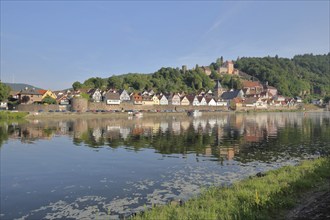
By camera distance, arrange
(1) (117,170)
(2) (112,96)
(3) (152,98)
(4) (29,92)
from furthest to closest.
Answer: (3) (152,98), (2) (112,96), (4) (29,92), (1) (117,170)

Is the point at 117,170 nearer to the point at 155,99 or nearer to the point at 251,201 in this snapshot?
the point at 251,201

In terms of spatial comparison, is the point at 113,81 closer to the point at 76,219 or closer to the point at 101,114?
the point at 101,114

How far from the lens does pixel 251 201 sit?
1270 centimetres

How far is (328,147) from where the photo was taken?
33.8 metres

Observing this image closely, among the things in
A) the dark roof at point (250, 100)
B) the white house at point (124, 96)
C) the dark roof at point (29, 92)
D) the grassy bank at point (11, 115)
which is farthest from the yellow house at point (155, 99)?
the grassy bank at point (11, 115)

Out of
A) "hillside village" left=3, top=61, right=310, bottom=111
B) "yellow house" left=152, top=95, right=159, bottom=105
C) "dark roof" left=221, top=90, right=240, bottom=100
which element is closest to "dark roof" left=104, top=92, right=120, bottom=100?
"hillside village" left=3, top=61, right=310, bottom=111

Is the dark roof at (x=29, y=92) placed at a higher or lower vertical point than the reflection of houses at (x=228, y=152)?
higher

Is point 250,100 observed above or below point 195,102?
above

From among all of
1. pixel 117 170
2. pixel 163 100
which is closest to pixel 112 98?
pixel 163 100

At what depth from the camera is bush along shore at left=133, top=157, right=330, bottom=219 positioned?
37.3 ft

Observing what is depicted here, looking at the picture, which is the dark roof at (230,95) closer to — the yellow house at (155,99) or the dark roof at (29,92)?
the yellow house at (155,99)

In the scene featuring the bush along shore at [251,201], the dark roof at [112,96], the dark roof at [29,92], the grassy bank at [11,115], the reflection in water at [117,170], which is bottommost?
the reflection in water at [117,170]

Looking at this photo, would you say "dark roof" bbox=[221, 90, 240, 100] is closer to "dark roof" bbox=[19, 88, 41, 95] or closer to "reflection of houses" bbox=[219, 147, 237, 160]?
"dark roof" bbox=[19, 88, 41, 95]

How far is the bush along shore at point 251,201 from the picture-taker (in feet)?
37.3
